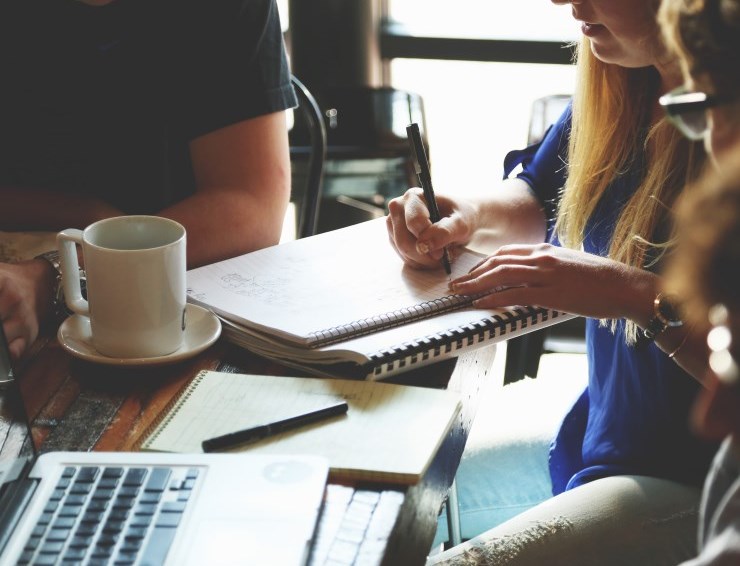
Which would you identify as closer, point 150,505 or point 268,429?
point 150,505

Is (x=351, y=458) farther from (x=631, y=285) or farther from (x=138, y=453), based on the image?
(x=631, y=285)

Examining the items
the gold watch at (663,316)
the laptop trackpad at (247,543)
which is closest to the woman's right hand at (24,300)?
the laptop trackpad at (247,543)

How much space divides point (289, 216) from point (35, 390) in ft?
9.05

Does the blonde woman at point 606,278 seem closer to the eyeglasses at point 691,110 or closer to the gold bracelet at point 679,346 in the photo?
the gold bracelet at point 679,346

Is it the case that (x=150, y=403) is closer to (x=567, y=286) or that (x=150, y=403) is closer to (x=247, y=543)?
(x=247, y=543)

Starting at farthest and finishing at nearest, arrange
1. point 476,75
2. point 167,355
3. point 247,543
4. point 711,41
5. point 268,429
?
point 476,75, point 167,355, point 268,429, point 247,543, point 711,41

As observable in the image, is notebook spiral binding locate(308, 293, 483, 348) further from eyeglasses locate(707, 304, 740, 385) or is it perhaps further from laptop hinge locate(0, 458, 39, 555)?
eyeglasses locate(707, 304, 740, 385)

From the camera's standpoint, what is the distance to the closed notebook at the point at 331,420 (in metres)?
0.76

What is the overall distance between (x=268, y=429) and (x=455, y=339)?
9.7 inches

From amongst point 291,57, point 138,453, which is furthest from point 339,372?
point 291,57

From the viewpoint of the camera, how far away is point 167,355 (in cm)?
94

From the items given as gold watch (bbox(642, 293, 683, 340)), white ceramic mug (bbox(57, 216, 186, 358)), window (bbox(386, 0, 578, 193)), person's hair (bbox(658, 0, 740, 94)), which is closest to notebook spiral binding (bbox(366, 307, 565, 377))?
gold watch (bbox(642, 293, 683, 340))

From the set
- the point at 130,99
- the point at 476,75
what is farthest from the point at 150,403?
the point at 476,75

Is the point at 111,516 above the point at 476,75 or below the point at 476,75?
above
